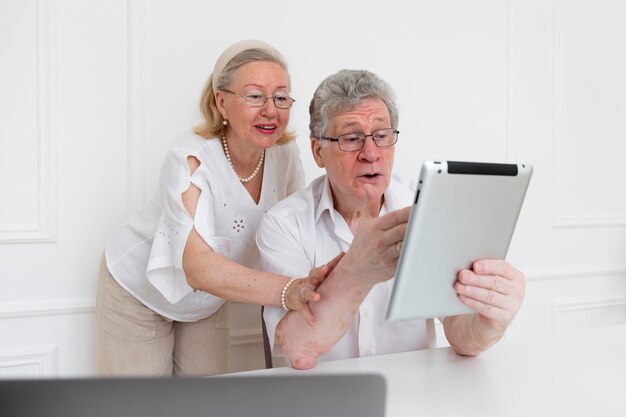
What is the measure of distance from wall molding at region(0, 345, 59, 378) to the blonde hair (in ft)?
3.71

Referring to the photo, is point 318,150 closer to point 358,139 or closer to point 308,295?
point 358,139

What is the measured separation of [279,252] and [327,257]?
141 mm

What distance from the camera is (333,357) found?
1.63m

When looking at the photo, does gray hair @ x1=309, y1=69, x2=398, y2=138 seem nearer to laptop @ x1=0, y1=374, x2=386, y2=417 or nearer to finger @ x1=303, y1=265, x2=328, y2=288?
finger @ x1=303, y1=265, x2=328, y2=288

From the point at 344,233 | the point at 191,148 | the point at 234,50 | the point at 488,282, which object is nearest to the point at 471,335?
the point at 488,282

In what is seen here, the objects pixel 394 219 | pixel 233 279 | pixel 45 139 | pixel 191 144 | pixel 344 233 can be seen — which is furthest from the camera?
pixel 45 139

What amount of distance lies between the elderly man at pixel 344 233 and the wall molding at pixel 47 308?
1.07 m

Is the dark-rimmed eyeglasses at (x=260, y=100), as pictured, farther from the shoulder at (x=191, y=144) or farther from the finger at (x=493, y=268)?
the finger at (x=493, y=268)

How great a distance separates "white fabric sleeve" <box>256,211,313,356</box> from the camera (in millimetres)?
1604

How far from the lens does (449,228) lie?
1086 millimetres

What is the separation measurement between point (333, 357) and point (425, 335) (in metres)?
0.25

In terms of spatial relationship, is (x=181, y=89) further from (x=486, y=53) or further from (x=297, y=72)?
(x=486, y=53)

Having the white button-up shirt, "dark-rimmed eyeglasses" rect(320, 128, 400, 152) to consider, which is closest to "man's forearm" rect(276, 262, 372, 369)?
the white button-up shirt

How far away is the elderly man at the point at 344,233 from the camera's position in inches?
55.3
